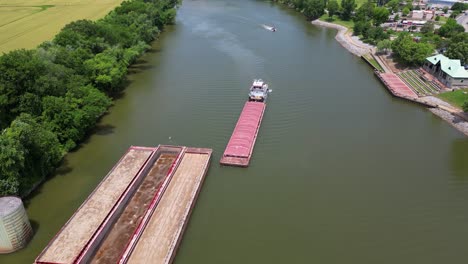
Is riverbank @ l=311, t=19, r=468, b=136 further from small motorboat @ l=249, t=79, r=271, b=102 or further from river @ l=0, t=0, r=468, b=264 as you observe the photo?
small motorboat @ l=249, t=79, r=271, b=102

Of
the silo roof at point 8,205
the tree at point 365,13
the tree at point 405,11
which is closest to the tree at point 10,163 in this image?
the silo roof at point 8,205

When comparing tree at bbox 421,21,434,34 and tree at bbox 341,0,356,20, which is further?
tree at bbox 341,0,356,20

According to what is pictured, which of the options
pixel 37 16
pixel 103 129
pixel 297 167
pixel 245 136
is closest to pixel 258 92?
pixel 245 136

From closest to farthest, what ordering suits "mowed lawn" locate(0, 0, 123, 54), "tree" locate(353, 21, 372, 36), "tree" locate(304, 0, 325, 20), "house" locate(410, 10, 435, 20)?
"mowed lawn" locate(0, 0, 123, 54) < "tree" locate(353, 21, 372, 36) < "house" locate(410, 10, 435, 20) < "tree" locate(304, 0, 325, 20)

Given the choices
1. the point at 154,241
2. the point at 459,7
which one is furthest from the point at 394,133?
the point at 459,7

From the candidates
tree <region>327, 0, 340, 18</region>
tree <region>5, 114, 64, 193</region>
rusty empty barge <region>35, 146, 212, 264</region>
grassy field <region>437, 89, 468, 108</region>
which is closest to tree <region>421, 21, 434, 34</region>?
tree <region>327, 0, 340, 18</region>
